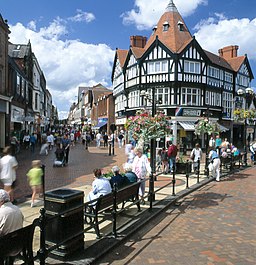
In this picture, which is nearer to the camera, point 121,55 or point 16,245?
point 16,245

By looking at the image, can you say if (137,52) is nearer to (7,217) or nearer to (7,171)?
(7,171)

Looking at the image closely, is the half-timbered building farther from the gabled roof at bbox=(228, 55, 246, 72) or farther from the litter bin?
the litter bin

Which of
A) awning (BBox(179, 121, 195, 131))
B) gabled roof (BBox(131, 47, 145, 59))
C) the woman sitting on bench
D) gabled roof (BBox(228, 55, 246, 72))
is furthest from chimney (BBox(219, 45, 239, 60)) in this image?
the woman sitting on bench

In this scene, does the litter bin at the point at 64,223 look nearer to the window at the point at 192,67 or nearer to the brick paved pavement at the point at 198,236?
the brick paved pavement at the point at 198,236

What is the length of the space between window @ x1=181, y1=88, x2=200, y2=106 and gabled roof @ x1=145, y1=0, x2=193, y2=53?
14.5 feet

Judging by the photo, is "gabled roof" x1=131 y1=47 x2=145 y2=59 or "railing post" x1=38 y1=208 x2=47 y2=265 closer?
"railing post" x1=38 y1=208 x2=47 y2=265

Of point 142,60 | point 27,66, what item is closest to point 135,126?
point 142,60

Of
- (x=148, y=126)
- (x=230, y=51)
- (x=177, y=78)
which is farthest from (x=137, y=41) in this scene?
(x=148, y=126)

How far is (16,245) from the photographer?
11.1 feet

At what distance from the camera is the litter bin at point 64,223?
427 cm

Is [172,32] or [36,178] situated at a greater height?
[172,32]

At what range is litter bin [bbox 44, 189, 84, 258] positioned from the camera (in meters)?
4.27

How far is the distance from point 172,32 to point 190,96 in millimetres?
7781

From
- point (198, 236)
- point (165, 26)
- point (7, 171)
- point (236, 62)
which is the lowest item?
point (198, 236)
